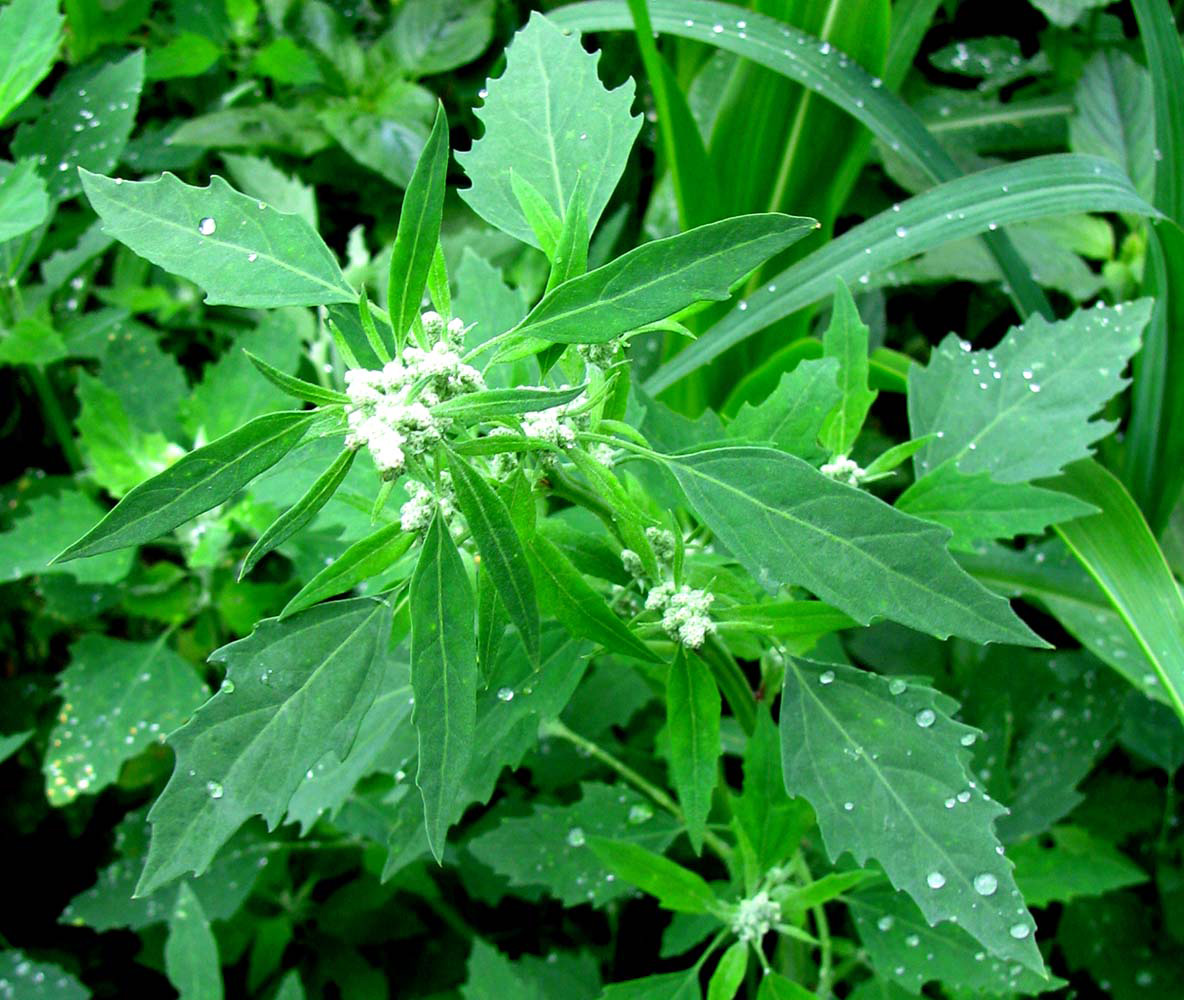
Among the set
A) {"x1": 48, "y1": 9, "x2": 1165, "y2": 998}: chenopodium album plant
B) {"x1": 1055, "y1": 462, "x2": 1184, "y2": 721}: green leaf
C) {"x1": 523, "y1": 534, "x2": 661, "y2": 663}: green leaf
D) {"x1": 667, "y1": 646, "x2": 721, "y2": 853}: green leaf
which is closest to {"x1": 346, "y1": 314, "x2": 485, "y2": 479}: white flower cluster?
{"x1": 48, "y1": 9, "x2": 1165, "y2": 998}: chenopodium album plant

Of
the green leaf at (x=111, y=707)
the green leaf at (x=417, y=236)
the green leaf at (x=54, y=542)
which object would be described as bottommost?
the green leaf at (x=111, y=707)

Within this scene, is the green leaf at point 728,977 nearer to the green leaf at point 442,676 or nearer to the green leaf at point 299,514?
the green leaf at point 442,676

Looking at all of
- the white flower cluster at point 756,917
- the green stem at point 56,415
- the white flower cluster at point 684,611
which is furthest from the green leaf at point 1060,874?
the green stem at point 56,415

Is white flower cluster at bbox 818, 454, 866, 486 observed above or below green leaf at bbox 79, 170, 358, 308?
below

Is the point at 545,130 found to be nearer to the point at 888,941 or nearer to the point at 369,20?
the point at 888,941

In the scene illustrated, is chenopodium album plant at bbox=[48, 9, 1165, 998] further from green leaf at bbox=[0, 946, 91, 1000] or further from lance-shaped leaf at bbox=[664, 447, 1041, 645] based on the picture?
green leaf at bbox=[0, 946, 91, 1000]

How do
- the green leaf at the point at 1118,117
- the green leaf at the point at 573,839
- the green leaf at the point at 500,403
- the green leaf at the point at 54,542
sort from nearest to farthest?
the green leaf at the point at 500,403, the green leaf at the point at 573,839, the green leaf at the point at 54,542, the green leaf at the point at 1118,117

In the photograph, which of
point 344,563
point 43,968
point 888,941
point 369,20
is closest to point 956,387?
A: point 888,941
